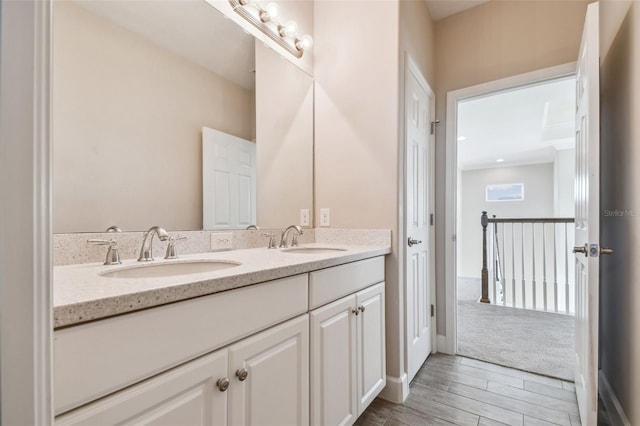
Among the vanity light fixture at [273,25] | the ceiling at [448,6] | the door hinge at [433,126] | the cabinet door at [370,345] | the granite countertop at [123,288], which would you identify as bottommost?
the cabinet door at [370,345]

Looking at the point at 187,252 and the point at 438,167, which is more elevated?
the point at 438,167

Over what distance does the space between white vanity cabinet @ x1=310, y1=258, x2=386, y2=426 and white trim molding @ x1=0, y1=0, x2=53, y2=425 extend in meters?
0.84

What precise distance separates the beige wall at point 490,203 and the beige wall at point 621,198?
5.91 metres

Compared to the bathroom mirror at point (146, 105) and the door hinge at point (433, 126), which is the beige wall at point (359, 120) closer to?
the bathroom mirror at point (146, 105)

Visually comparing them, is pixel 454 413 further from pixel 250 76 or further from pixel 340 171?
pixel 250 76

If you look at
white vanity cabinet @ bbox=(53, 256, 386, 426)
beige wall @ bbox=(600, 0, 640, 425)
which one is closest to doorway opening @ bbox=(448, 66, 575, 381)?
beige wall @ bbox=(600, 0, 640, 425)

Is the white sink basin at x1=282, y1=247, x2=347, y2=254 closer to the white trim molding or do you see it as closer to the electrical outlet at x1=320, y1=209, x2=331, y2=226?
the electrical outlet at x1=320, y1=209, x2=331, y2=226

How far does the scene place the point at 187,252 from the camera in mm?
1342

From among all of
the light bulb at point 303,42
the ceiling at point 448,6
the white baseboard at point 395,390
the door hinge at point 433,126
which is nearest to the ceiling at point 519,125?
the door hinge at point 433,126

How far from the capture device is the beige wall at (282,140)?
1796mm

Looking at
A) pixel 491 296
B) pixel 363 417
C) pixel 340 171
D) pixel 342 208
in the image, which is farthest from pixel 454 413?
pixel 491 296

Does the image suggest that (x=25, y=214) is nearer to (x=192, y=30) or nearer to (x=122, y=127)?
(x=122, y=127)

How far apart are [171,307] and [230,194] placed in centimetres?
97

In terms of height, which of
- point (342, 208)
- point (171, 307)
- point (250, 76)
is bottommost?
point (171, 307)
